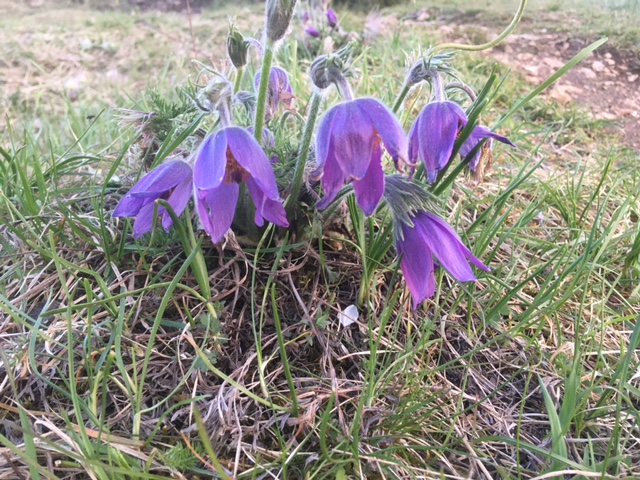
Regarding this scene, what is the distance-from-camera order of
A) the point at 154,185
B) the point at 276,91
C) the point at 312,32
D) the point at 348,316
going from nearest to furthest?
1. the point at 154,185
2. the point at 348,316
3. the point at 276,91
4. the point at 312,32

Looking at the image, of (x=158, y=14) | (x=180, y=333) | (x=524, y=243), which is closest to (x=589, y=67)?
(x=524, y=243)

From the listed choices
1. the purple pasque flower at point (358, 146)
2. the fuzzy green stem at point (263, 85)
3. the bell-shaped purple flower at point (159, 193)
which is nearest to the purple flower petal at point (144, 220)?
the bell-shaped purple flower at point (159, 193)

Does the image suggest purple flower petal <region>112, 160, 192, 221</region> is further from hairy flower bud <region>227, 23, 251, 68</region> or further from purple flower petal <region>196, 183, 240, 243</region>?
hairy flower bud <region>227, 23, 251, 68</region>

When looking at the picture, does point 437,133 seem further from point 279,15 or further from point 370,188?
point 279,15

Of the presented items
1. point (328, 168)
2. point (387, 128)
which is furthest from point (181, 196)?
point (387, 128)

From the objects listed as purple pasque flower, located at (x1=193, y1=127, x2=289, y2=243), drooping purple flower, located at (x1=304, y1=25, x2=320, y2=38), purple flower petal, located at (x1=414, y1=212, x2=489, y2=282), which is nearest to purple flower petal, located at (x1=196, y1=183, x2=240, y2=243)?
purple pasque flower, located at (x1=193, y1=127, x2=289, y2=243)

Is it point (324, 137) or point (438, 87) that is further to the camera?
point (438, 87)
